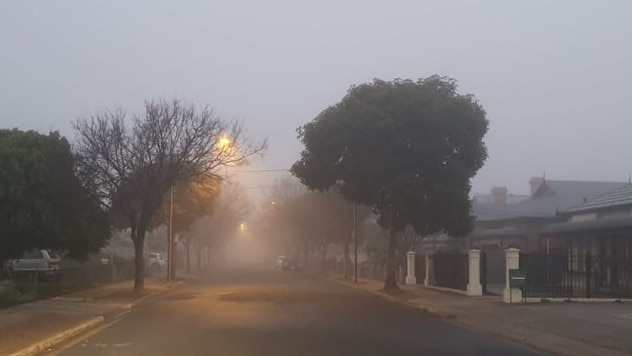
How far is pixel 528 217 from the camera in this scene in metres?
55.6

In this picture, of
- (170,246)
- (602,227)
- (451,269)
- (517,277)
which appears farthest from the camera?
(170,246)

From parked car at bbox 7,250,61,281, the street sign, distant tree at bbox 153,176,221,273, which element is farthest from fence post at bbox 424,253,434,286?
parked car at bbox 7,250,61,281

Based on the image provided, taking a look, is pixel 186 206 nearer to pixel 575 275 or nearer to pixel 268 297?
pixel 268 297

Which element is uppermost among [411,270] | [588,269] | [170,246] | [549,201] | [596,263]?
[549,201]

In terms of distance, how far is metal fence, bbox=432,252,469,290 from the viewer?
39.4 m

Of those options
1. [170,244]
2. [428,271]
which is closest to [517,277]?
[428,271]

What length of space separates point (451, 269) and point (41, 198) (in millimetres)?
18134

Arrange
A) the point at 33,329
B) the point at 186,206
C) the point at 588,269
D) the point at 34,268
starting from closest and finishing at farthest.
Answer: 1. the point at 33,329
2. the point at 588,269
3. the point at 34,268
4. the point at 186,206

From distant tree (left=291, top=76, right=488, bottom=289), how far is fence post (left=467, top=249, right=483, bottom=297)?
3.62 metres

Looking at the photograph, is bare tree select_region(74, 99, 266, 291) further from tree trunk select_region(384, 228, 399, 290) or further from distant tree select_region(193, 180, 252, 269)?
distant tree select_region(193, 180, 252, 269)

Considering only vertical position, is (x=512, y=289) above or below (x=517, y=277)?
below

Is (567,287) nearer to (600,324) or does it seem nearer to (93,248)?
(600,324)

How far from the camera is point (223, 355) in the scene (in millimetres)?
16625

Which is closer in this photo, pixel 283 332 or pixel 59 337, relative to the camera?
pixel 59 337
